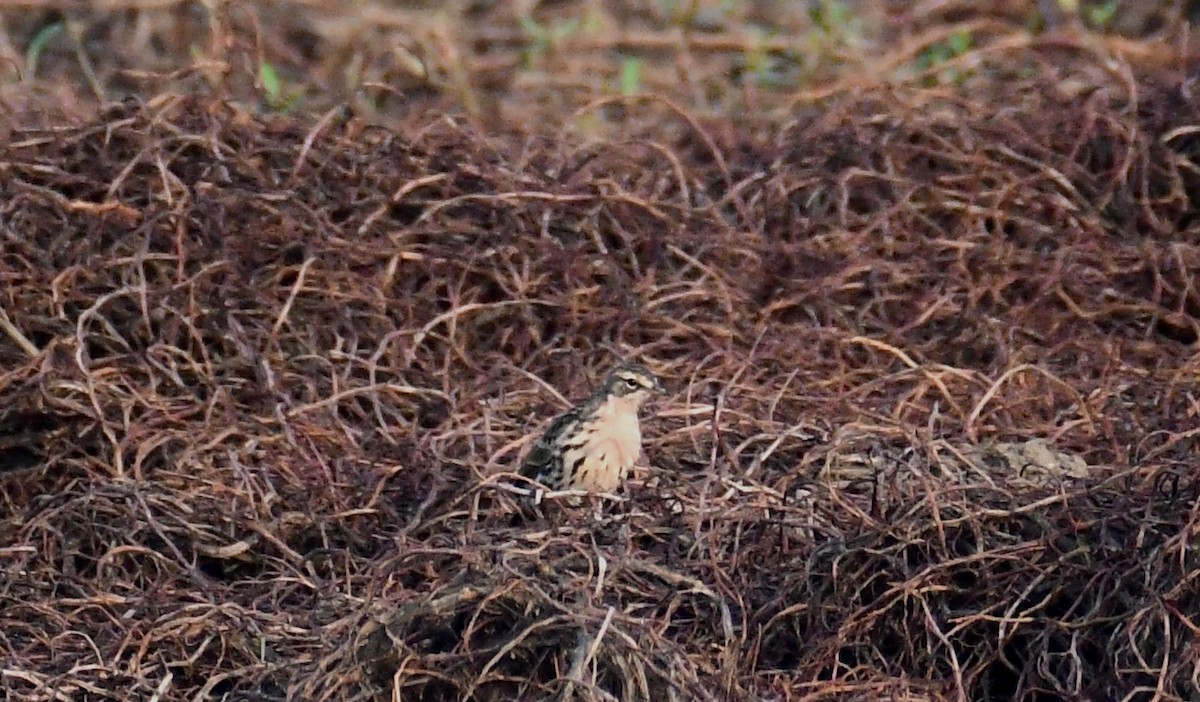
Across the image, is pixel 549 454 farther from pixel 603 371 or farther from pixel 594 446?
pixel 603 371

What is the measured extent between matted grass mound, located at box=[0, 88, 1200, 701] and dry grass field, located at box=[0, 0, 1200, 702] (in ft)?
0.06

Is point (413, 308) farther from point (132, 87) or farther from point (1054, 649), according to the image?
point (132, 87)

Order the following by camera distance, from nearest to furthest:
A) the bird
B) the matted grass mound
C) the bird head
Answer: the matted grass mound
the bird
the bird head

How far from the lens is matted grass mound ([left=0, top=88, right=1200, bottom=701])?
5574 mm

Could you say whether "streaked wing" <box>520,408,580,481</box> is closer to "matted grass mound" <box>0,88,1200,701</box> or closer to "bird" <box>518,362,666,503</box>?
"bird" <box>518,362,666,503</box>

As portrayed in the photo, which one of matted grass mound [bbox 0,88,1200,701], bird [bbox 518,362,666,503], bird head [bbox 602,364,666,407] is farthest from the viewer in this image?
bird head [bbox 602,364,666,407]

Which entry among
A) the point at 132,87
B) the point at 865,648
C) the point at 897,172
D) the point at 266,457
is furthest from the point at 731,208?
the point at 132,87

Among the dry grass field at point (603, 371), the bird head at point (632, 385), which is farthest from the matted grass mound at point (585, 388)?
the bird head at point (632, 385)

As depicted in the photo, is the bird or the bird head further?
the bird head

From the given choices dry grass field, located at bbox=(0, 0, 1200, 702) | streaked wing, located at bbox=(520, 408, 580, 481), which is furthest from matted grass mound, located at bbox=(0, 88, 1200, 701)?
streaked wing, located at bbox=(520, 408, 580, 481)

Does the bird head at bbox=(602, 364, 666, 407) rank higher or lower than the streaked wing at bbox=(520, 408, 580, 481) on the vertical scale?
higher

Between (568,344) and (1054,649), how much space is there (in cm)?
290

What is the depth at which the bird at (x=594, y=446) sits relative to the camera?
663 cm

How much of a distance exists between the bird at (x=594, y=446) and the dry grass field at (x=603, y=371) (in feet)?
0.67
